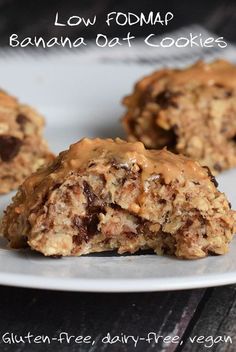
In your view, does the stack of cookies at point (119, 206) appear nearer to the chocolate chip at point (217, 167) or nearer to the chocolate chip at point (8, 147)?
the chocolate chip at point (8, 147)

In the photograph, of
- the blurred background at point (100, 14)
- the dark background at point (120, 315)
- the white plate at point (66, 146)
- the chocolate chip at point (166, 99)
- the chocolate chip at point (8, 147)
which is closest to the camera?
the white plate at point (66, 146)

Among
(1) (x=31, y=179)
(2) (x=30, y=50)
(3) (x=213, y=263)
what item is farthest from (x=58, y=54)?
(3) (x=213, y=263)

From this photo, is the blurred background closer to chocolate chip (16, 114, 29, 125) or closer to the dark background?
chocolate chip (16, 114, 29, 125)

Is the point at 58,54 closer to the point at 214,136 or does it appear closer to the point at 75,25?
the point at 75,25

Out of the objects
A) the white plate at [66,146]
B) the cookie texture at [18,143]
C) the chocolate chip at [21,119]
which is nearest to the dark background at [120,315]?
the white plate at [66,146]

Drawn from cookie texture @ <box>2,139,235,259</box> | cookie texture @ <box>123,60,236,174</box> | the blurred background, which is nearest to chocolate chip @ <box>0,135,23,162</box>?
cookie texture @ <box>123,60,236,174</box>

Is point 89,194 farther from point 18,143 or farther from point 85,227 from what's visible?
point 18,143
